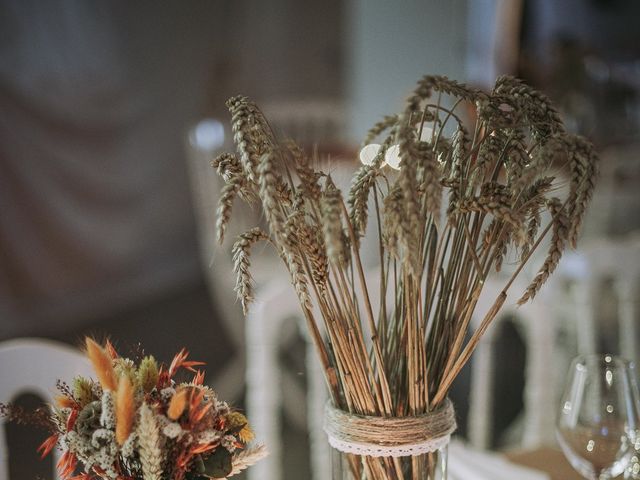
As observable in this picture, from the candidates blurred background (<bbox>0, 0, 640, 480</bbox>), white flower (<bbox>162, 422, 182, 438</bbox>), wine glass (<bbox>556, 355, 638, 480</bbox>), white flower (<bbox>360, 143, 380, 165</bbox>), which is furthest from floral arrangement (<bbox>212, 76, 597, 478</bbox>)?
blurred background (<bbox>0, 0, 640, 480</bbox>)

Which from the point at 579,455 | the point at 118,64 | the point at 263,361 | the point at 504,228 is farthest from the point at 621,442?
the point at 118,64

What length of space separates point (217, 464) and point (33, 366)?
0.52m

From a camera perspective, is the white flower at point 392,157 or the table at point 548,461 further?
the table at point 548,461

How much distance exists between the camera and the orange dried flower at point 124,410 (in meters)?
0.54

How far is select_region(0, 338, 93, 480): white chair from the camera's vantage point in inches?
39.2

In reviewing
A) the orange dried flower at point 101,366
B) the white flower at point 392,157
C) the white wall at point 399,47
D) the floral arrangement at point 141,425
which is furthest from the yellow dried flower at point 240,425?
the white wall at point 399,47

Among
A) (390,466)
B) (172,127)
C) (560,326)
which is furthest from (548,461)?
(172,127)

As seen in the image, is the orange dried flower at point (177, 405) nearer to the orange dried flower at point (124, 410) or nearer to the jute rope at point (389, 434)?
the orange dried flower at point (124, 410)

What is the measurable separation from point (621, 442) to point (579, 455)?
0.05 meters

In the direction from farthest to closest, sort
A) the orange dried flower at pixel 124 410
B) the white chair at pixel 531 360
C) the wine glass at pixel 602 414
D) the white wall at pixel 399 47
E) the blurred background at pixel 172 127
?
the white wall at pixel 399 47
the blurred background at pixel 172 127
the white chair at pixel 531 360
the wine glass at pixel 602 414
the orange dried flower at pixel 124 410

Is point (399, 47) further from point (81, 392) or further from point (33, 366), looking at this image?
point (81, 392)

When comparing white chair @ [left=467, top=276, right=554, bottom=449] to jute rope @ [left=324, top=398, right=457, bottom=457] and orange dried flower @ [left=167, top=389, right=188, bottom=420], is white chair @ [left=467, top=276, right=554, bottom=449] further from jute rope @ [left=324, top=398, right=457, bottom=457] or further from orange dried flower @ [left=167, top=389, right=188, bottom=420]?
orange dried flower @ [left=167, top=389, right=188, bottom=420]

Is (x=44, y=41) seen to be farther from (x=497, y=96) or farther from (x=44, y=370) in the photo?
(x=497, y=96)

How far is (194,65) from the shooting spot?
16.0ft
